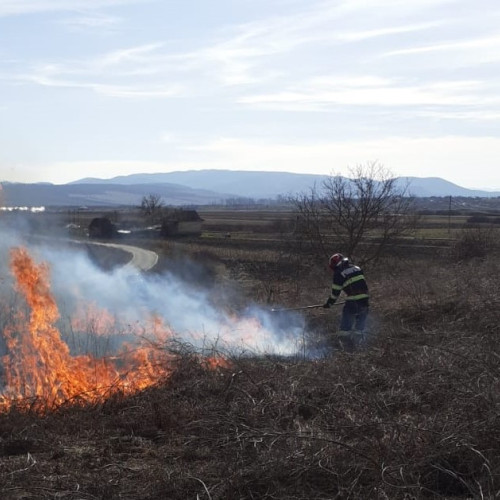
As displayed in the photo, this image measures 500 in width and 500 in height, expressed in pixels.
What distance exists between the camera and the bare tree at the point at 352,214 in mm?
25594

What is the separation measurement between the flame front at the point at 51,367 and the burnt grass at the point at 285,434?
0.45 meters

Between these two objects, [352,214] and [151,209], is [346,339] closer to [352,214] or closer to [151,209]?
[352,214]

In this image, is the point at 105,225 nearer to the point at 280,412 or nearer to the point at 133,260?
the point at 133,260

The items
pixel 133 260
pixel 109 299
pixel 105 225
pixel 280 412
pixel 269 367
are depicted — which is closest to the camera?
pixel 280 412

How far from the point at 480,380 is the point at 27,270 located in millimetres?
7885

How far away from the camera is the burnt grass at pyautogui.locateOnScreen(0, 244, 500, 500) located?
5.79 meters

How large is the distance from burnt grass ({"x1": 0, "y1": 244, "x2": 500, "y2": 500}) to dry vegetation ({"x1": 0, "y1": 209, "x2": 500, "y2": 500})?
0.02 metres

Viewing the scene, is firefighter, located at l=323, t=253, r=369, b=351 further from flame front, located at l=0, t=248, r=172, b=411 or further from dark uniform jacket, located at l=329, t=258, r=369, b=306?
flame front, located at l=0, t=248, r=172, b=411

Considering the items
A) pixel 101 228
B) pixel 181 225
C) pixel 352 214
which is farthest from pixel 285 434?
pixel 181 225

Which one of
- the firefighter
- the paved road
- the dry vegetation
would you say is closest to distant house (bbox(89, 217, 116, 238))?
the paved road

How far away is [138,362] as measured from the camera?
1096cm

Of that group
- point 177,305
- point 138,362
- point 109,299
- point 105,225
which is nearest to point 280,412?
point 138,362

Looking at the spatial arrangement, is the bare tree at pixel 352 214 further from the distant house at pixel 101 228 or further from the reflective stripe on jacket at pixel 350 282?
the distant house at pixel 101 228

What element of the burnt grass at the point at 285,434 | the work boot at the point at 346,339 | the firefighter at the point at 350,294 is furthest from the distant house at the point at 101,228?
the burnt grass at the point at 285,434
